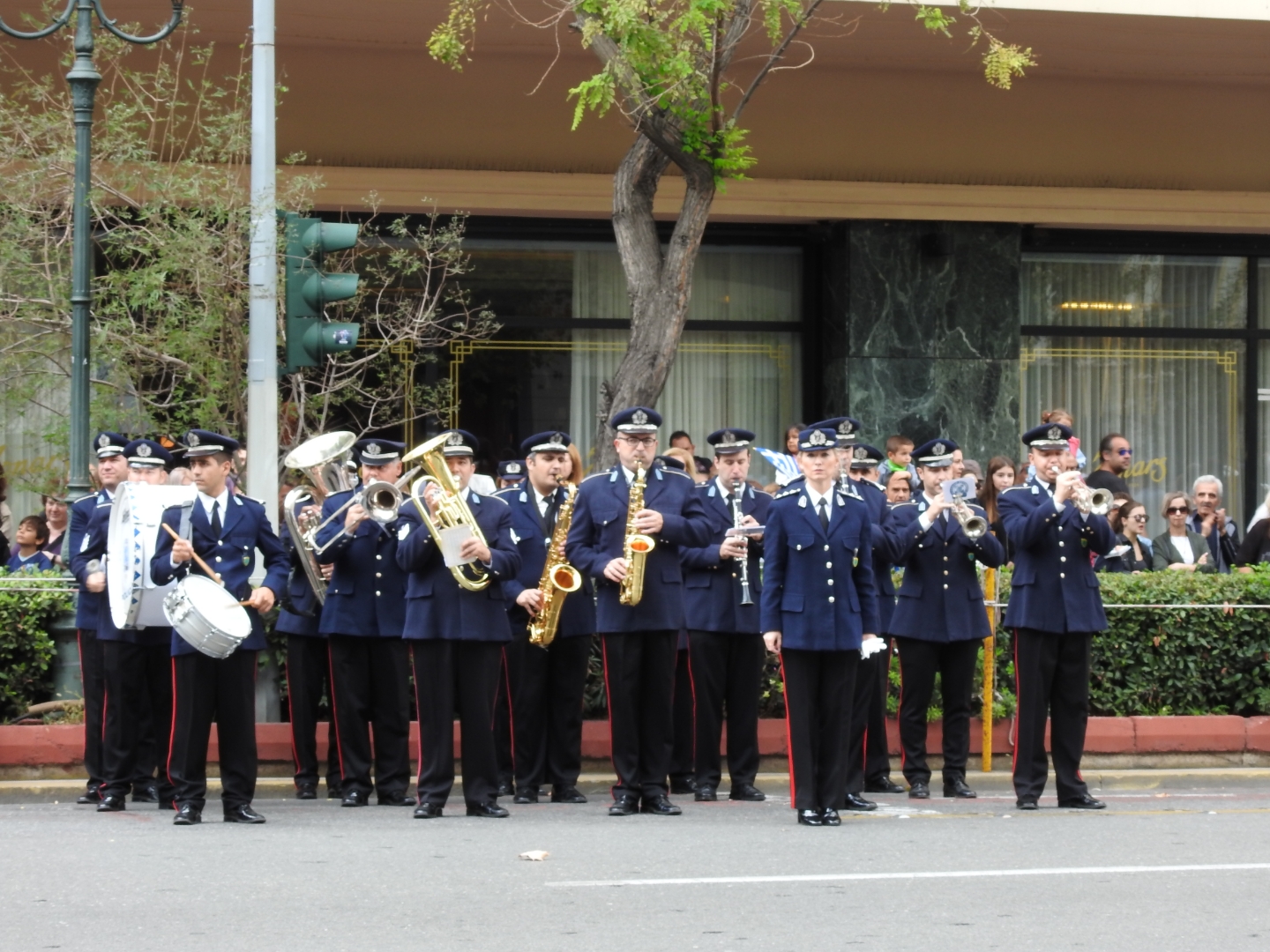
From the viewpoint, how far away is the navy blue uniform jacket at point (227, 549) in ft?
35.0

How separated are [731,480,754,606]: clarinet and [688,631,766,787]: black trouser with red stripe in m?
0.23

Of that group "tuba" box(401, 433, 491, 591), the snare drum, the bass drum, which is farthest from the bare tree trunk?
the snare drum

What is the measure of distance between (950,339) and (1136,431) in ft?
8.94

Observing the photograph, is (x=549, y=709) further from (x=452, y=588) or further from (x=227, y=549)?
(x=227, y=549)

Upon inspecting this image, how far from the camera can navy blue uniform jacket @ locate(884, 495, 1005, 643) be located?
12.0 m

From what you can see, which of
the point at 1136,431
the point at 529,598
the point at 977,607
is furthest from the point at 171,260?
the point at 1136,431

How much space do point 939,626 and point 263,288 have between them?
4903 millimetres

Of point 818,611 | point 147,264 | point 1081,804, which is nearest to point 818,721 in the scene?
point 818,611

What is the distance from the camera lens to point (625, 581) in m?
10.9

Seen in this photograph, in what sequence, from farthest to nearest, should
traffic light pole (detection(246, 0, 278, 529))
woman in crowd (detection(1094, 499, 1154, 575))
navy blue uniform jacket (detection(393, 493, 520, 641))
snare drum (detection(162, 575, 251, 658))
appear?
woman in crowd (detection(1094, 499, 1154, 575)) → traffic light pole (detection(246, 0, 278, 529)) → navy blue uniform jacket (detection(393, 493, 520, 641)) → snare drum (detection(162, 575, 251, 658))

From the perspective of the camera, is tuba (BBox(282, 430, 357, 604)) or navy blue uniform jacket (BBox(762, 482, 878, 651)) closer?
navy blue uniform jacket (BBox(762, 482, 878, 651))

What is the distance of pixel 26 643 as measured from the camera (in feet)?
41.1

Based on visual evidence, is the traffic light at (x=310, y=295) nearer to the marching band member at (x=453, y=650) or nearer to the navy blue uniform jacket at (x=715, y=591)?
the marching band member at (x=453, y=650)

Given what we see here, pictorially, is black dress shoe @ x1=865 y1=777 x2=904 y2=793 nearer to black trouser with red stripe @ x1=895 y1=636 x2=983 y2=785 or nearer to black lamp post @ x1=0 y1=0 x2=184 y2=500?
black trouser with red stripe @ x1=895 y1=636 x2=983 y2=785
